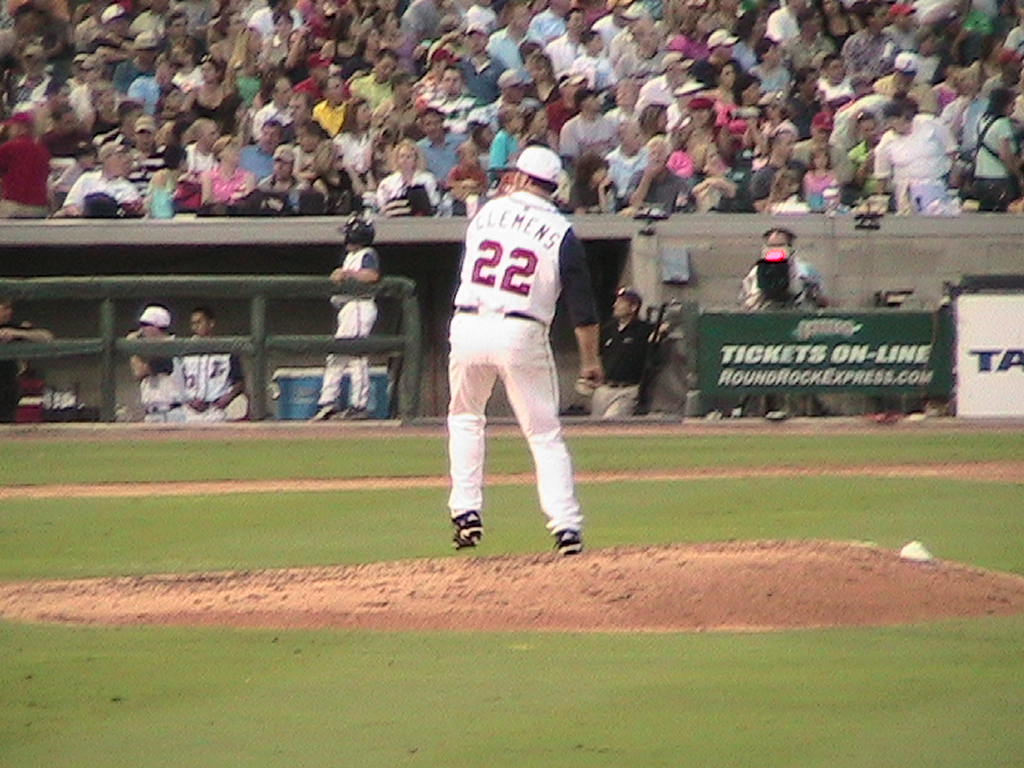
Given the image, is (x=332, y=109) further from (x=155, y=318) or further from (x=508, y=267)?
(x=508, y=267)

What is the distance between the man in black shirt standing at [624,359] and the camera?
18.4m

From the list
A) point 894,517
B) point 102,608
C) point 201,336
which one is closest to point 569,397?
point 201,336

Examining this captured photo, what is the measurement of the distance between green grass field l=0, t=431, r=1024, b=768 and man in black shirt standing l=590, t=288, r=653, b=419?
6502 millimetres

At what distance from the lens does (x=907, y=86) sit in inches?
776

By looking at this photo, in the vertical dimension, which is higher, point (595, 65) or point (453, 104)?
point (595, 65)

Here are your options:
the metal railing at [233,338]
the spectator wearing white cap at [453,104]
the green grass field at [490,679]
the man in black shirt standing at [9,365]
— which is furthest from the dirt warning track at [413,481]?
the spectator wearing white cap at [453,104]

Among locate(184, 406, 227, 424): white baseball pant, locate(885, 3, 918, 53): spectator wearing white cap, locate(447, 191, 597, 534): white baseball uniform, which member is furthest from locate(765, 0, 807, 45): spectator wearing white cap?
locate(447, 191, 597, 534): white baseball uniform

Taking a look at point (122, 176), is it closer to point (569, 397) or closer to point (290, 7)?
point (290, 7)

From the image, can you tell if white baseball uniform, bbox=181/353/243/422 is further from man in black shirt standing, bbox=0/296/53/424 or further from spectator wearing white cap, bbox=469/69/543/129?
spectator wearing white cap, bbox=469/69/543/129

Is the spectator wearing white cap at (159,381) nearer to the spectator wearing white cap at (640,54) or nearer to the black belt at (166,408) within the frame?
the black belt at (166,408)

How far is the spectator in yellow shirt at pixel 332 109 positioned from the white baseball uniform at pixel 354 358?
4.89 feet

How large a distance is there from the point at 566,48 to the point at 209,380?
16.2 ft

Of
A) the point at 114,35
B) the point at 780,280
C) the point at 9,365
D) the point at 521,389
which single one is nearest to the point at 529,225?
the point at 521,389

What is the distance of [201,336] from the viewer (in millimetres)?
18641
